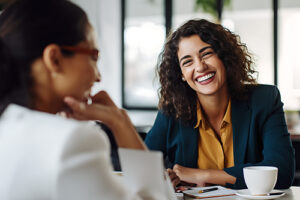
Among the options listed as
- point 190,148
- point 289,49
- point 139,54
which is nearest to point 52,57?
point 190,148

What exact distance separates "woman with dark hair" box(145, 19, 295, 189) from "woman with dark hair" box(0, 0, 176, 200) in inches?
33.0

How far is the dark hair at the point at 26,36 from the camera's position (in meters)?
0.90

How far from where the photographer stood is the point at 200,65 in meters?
1.91

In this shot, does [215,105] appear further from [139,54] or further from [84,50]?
[139,54]

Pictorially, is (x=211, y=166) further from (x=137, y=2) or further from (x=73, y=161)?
(x=137, y=2)

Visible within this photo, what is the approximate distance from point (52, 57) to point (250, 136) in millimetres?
1160

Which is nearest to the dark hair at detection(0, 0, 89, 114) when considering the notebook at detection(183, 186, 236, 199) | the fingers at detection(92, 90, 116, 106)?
the fingers at detection(92, 90, 116, 106)

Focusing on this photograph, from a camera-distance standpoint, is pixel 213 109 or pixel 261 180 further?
pixel 213 109

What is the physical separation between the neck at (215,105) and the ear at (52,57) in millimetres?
1169

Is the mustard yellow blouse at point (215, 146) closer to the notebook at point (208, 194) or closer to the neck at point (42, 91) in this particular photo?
the notebook at point (208, 194)

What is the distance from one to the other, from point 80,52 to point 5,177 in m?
0.33

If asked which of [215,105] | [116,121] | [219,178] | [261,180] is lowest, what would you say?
[219,178]

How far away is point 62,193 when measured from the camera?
734 millimetres

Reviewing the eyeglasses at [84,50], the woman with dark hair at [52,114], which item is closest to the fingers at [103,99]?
the woman with dark hair at [52,114]
